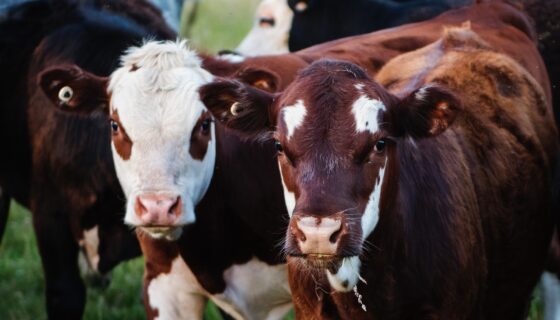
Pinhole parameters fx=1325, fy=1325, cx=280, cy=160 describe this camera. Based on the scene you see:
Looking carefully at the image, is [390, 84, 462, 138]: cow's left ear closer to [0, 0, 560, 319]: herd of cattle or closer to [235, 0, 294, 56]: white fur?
[0, 0, 560, 319]: herd of cattle

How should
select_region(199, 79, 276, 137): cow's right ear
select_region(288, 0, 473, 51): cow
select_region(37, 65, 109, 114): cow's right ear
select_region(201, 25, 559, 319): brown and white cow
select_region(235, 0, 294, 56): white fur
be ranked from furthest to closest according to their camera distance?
select_region(235, 0, 294, 56): white fur
select_region(288, 0, 473, 51): cow
select_region(37, 65, 109, 114): cow's right ear
select_region(199, 79, 276, 137): cow's right ear
select_region(201, 25, 559, 319): brown and white cow

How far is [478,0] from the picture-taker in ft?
25.2

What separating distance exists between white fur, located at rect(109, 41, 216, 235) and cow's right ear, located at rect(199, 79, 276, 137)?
60cm

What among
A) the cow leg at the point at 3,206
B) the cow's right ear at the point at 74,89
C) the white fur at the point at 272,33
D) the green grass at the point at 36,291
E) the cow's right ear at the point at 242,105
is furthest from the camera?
the white fur at the point at 272,33

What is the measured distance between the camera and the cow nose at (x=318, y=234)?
4.38m

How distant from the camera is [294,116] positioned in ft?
15.6

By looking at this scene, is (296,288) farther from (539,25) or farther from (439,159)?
(539,25)

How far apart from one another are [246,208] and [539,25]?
2.65 metres

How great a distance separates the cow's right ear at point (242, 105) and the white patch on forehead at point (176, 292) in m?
1.28

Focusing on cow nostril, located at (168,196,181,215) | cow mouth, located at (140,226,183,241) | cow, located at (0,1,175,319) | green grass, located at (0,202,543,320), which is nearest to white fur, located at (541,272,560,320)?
green grass, located at (0,202,543,320)

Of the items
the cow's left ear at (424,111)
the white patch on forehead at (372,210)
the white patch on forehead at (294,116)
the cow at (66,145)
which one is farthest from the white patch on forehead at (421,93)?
the cow at (66,145)

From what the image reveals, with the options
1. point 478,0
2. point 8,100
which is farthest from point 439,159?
point 8,100

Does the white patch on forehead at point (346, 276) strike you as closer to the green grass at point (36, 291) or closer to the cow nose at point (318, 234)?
the cow nose at point (318, 234)

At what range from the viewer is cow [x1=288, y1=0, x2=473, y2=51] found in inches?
356
